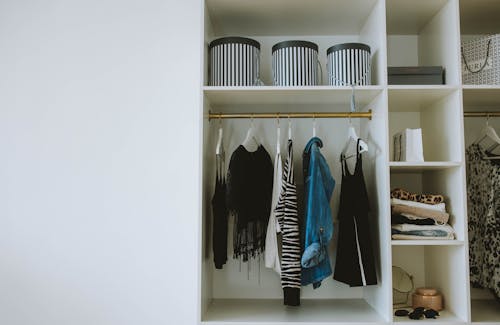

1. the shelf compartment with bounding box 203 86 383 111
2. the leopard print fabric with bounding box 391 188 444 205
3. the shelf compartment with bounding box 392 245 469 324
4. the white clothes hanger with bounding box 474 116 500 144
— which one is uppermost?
the shelf compartment with bounding box 203 86 383 111

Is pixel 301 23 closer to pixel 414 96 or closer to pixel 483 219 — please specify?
pixel 414 96

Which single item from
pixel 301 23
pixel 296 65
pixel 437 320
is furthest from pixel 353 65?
pixel 437 320

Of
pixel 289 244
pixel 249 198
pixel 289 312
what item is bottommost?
pixel 289 312

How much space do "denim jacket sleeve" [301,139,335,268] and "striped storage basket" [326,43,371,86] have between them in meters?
0.36

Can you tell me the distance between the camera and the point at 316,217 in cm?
221

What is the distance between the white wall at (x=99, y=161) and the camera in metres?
2.57

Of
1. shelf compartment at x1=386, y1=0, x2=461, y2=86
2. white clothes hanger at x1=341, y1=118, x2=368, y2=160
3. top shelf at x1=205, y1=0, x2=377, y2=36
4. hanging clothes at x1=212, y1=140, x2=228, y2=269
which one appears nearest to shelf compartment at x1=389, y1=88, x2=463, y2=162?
shelf compartment at x1=386, y1=0, x2=461, y2=86

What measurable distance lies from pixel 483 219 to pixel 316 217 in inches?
33.0

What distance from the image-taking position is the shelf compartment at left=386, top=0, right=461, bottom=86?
2.22 m

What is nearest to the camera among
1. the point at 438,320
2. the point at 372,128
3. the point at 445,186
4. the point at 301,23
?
the point at 438,320

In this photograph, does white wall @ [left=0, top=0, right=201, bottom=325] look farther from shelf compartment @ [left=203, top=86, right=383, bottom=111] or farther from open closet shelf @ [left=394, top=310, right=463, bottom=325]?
open closet shelf @ [left=394, top=310, right=463, bottom=325]

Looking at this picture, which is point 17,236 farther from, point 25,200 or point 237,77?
point 237,77

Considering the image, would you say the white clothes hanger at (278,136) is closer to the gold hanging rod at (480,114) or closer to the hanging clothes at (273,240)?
the hanging clothes at (273,240)

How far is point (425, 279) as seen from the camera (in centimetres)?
256
